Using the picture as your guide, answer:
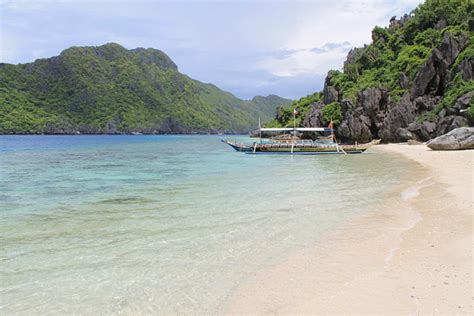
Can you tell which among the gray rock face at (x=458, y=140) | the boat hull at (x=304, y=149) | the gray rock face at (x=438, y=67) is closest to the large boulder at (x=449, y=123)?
the gray rock face at (x=438, y=67)

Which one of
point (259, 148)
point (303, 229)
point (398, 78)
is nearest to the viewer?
point (303, 229)

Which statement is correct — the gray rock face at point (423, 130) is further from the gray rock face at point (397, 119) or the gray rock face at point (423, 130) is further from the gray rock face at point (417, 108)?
the gray rock face at point (397, 119)

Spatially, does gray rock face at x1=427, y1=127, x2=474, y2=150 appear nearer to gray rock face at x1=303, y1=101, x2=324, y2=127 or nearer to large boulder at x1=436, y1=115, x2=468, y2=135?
large boulder at x1=436, y1=115, x2=468, y2=135

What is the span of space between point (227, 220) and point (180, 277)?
4441 millimetres

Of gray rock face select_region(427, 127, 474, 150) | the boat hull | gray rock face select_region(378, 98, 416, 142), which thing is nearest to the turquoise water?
gray rock face select_region(427, 127, 474, 150)

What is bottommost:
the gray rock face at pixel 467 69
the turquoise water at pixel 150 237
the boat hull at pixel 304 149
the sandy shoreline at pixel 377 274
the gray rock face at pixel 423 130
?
the turquoise water at pixel 150 237

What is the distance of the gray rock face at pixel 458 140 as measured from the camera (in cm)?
3692

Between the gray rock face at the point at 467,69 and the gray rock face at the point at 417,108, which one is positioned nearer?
the gray rock face at the point at 417,108

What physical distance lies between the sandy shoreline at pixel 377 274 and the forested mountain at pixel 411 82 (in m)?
42.2

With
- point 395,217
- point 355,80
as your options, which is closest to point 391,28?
point 355,80

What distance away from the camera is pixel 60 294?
19.5 feet

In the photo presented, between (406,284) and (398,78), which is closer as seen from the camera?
(406,284)

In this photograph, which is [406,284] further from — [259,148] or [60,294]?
[259,148]

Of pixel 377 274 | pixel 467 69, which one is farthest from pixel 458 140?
pixel 377 274
